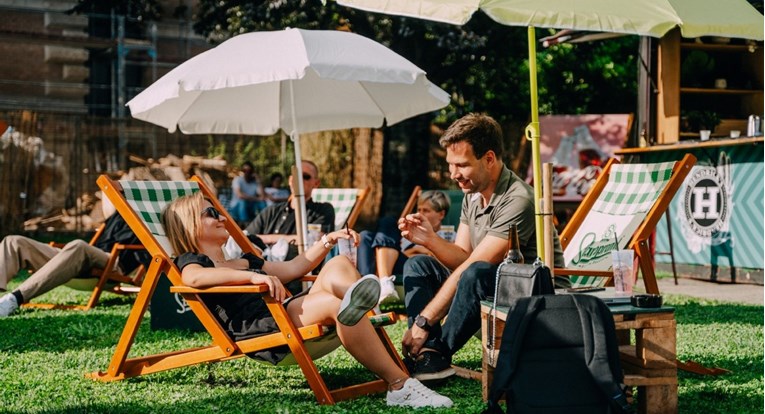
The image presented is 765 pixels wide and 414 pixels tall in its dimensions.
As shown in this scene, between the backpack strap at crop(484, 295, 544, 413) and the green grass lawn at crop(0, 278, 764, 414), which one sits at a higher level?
the backpack strap at crop(484, 295, 544, 413)

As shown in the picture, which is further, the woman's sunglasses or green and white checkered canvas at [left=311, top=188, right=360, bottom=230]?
green and white checkered canvas at [left=311, top=188, right=360, bottom=230]

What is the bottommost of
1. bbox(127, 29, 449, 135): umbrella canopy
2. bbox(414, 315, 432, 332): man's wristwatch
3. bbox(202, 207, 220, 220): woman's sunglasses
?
bbox(414, 315, 432, 332): man's wristwatch

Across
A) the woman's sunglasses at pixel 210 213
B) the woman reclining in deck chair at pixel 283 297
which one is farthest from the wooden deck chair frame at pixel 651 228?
the woman's sunglasses at pixel 210 213

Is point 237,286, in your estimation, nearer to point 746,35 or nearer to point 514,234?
point 514,234

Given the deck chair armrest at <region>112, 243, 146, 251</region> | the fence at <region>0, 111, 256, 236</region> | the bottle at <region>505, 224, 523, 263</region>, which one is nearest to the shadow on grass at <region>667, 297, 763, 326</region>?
the bottle at <region>505, 224, 523, 263</region>

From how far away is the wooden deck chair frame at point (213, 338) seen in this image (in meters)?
4.31

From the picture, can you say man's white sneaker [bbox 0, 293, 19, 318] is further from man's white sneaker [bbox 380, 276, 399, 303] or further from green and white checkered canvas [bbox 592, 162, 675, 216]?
green and white checkered canvas [bbox 592, 162, 675, 216]

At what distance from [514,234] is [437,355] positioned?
0.72 metres

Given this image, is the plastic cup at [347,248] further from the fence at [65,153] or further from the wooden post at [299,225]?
the fence at [65,153]

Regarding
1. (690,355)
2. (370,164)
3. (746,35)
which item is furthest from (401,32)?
(746,35)

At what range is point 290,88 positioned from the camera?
713cm

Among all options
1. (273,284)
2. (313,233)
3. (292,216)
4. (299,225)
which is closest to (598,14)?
(273,284)

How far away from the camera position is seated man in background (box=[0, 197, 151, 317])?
7.21 m

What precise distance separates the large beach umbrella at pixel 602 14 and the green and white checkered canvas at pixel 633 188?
1790 millimetres
